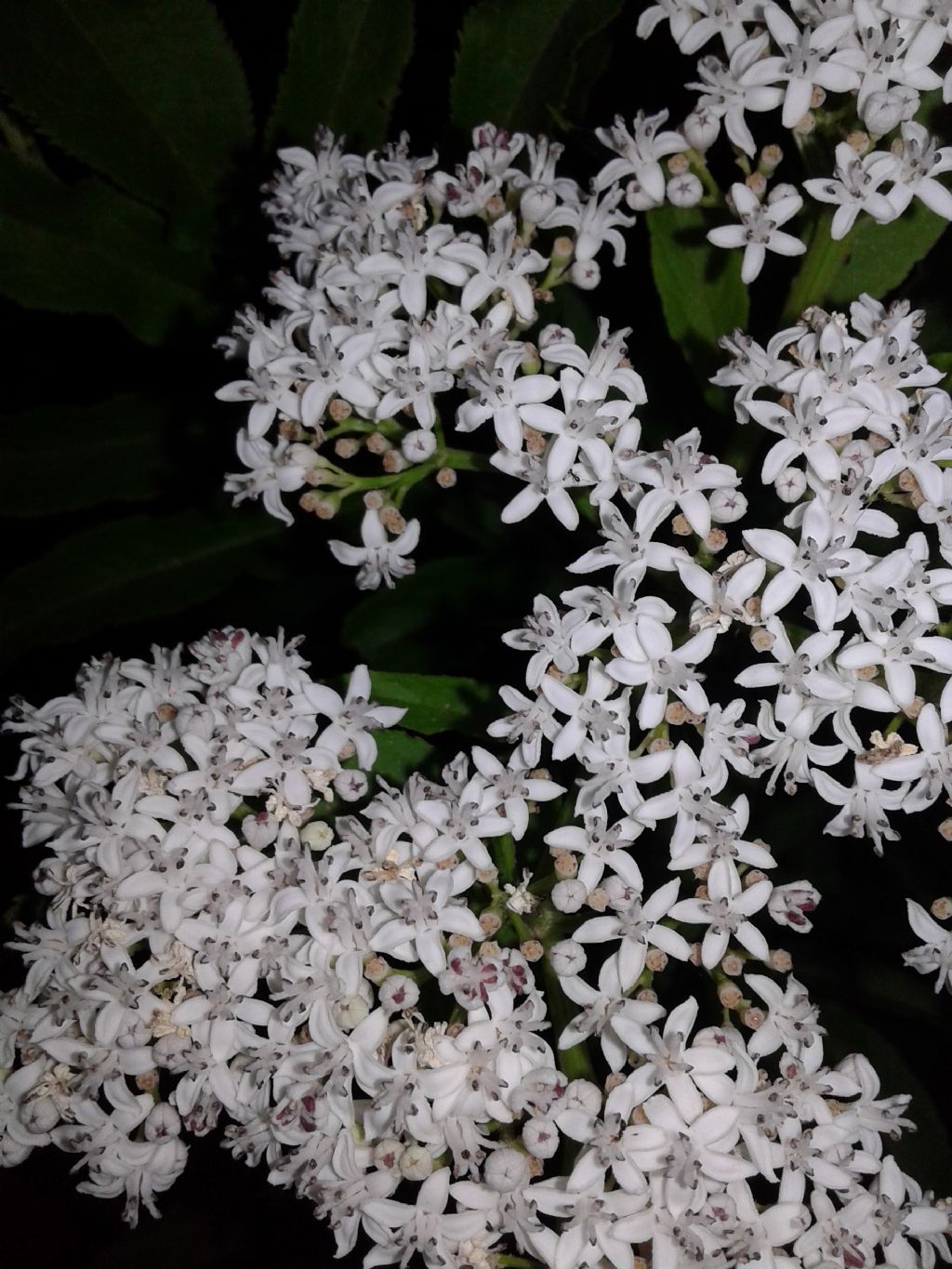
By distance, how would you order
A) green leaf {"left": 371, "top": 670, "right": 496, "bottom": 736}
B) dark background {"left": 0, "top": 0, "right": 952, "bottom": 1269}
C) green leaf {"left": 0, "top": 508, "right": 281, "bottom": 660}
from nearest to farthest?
green leaf {"left": 371, "top": 670, "right": 496, "bottom": 736} < dark background {"left": 0, "top": 0, "right": 952, "bottom": 1269} < green leaf {"left": 0, "top": 508, "right": 281, "bottom": 660}

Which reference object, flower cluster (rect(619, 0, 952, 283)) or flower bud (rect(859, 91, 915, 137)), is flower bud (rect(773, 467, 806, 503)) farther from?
flower bud (rect(859, 91, 915, 137))

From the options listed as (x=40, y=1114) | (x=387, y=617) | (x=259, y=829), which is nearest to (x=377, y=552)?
(x=387, y=617)

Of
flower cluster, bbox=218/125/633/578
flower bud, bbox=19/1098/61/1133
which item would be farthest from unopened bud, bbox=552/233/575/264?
flower bud, bbox=19/1098/61/1133

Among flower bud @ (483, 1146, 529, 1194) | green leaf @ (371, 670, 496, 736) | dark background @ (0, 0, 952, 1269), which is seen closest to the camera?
flower bud @ (483, 1146, 529, 1194)

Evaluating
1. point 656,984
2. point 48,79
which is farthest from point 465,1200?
point 48,79

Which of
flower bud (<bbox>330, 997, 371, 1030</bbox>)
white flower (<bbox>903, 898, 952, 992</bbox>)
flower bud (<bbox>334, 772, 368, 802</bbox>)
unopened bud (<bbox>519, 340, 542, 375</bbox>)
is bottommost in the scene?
flower bud (<bbox>330, 997, 371, 1030</bbox>)

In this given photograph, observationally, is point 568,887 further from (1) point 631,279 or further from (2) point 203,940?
(1) point 631,279

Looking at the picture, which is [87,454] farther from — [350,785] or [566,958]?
[566,958]

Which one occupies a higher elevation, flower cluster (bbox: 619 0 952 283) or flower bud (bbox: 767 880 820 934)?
flower cluster (bbox: 619 0 952 283)
